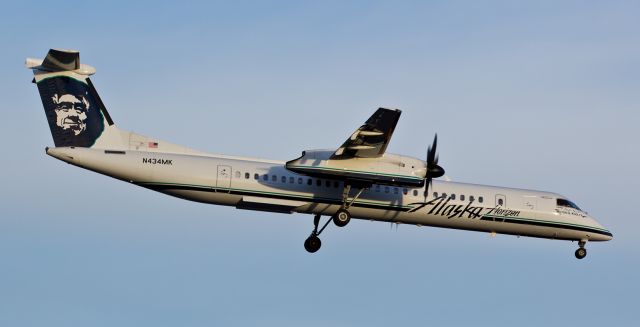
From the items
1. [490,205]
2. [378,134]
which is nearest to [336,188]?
[378,134]

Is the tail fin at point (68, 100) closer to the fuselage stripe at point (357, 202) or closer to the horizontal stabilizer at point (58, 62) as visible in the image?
the horizontal stabilizer at point (58, 62)

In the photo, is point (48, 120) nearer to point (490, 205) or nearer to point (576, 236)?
point (490, 205)

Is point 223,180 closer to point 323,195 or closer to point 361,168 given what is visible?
point 323,195

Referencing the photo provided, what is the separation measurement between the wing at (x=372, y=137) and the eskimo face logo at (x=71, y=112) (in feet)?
28.0

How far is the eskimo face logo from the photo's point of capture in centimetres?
3428

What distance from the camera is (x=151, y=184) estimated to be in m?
34.3

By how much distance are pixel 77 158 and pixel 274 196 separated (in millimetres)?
6677

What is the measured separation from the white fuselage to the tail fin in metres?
0.78

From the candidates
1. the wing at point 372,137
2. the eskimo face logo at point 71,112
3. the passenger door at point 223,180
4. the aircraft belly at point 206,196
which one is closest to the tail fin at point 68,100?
the eskimo face logo at point 71,112

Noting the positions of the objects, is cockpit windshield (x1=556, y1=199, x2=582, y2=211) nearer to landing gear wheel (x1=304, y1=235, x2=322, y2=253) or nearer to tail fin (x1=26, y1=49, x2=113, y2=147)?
landing gear wheel (x1=304, y1=235, x2=322, y2=253)

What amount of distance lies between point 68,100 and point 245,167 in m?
6.36

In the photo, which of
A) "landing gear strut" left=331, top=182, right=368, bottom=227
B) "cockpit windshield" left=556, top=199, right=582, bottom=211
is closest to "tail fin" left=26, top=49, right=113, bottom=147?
"landing gear strut" left=331, top=182, right=368, bottom=227

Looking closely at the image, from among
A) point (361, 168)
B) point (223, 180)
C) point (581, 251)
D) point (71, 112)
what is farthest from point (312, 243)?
point (581, 251)

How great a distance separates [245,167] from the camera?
35.1 metres
